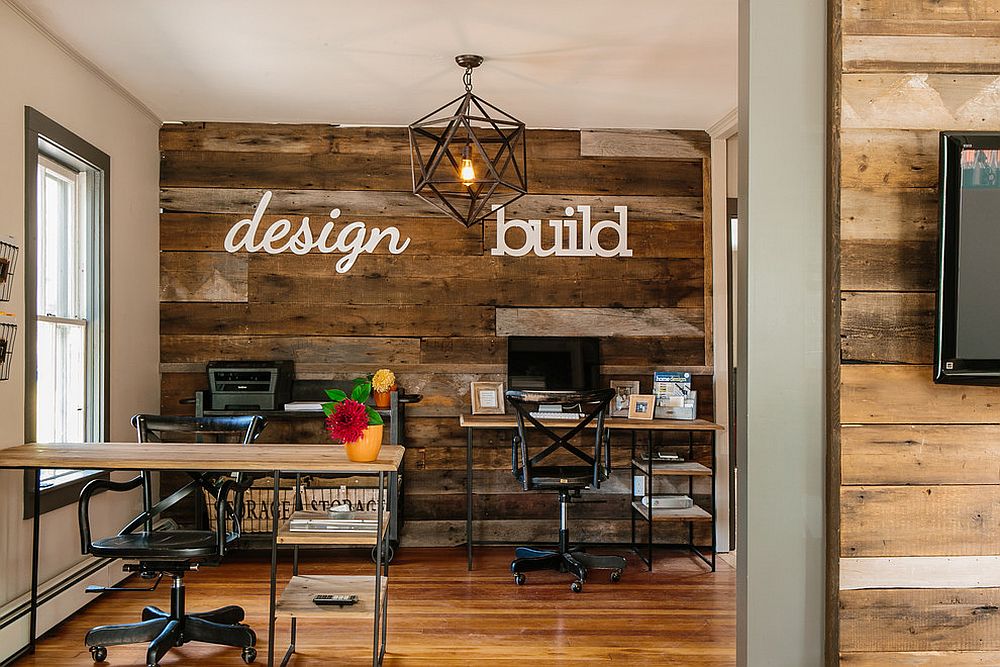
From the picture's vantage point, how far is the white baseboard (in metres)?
3.44

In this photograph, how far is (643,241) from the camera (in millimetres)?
5516

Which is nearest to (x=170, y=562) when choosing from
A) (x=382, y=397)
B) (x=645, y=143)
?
(x=382, y=397)

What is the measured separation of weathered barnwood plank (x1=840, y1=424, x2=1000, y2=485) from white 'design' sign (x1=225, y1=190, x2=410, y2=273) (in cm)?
374

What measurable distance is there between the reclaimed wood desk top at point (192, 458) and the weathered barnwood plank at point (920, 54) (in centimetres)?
198

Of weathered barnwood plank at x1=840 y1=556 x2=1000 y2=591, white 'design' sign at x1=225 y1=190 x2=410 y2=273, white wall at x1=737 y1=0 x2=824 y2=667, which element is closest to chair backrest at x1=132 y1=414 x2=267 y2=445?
white 'design' sign at x1=225 y1=190 x2=410 y2=273

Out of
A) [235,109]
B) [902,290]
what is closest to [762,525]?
[902,290]

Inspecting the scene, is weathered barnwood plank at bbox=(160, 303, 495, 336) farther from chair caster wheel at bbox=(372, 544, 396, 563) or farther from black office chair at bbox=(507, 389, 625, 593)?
chair caster wheel at bbox=(372, 544, 396, 563)

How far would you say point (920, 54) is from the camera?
209cm

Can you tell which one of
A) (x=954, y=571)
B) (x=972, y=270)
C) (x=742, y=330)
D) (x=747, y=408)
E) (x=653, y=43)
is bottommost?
(x=954, y=571)

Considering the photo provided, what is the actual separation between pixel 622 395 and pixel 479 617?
1833 mm

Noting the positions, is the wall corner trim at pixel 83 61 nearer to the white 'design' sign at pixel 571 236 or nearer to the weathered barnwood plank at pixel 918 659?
the white 'design' sign at pixel 571 236

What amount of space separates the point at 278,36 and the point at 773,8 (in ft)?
8.07

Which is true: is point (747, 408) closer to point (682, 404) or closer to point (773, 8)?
point (773, 8)

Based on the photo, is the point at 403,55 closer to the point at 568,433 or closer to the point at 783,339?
the point at 568,433
